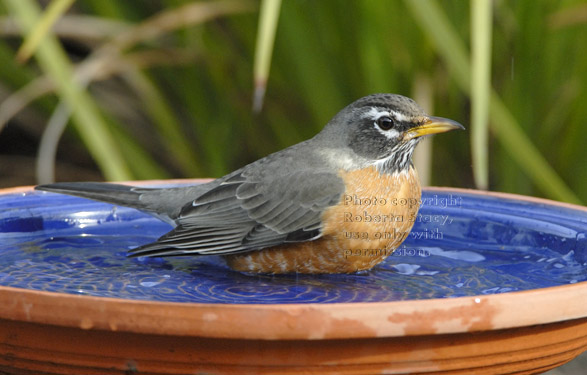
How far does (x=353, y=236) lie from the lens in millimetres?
2891

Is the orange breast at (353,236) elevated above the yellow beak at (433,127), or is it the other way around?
the yellow beak at (433,127)

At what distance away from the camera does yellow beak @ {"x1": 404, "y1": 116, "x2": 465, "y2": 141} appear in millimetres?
3037

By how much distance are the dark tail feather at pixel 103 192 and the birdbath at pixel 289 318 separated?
0.44 meters

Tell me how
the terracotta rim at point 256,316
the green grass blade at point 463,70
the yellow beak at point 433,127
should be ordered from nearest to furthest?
the terracotta rim at point 256,316 → the yellow beak at point 433,127 → the green grass blade at point 463,70

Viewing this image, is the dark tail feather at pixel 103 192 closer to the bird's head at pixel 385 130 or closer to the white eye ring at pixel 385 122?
the bird's head at pixel 385 130

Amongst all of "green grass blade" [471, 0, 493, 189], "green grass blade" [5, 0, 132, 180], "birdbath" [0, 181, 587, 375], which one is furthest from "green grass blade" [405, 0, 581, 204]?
"green grass blade" [5, 0, 132, 180]

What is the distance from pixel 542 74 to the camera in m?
4.44

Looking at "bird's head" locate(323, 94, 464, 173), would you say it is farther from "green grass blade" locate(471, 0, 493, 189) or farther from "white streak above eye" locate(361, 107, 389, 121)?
"green grass blade" locate(471, 0, 493, 189)

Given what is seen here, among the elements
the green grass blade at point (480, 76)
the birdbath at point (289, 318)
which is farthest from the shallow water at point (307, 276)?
the green grass blade at point (480, 76)

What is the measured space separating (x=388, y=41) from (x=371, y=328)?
8.84 feet

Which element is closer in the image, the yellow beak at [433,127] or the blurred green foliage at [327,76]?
the yellow beak at [433,127]

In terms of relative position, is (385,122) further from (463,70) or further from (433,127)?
(463,70)

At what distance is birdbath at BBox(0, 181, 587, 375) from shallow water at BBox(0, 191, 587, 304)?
0.04 ft

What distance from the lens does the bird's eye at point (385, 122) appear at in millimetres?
3195
